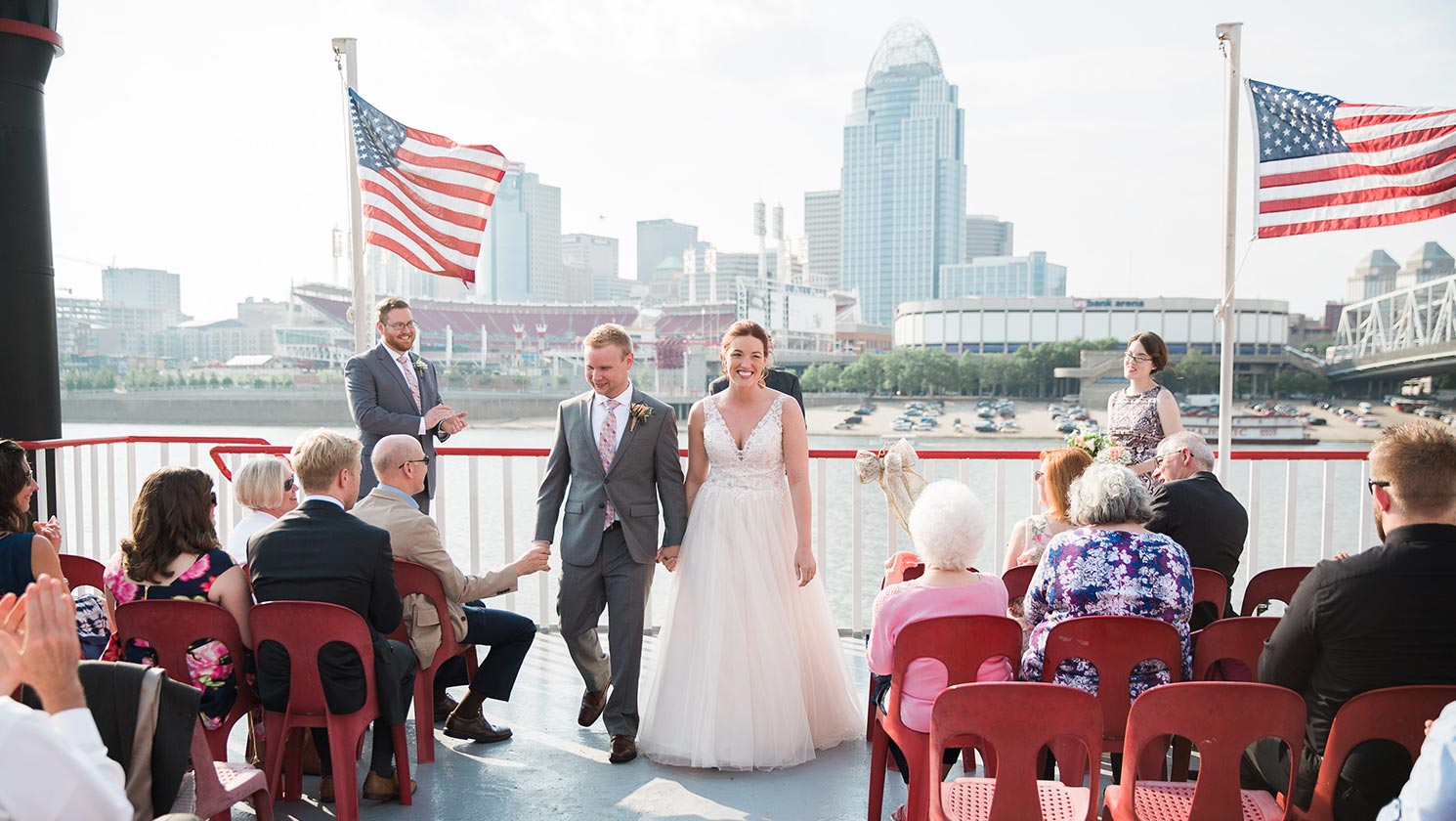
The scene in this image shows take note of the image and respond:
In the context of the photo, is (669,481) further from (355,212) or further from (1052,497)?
(355,212)

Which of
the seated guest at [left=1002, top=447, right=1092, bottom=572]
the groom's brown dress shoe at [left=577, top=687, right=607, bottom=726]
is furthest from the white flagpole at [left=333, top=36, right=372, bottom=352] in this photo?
the seated guest at [left=1002, top=447, right=1092, bottom=572]

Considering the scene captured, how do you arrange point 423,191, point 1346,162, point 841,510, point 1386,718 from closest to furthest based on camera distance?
point 1386,718
point 1346,162
point 423,191
point 841,510

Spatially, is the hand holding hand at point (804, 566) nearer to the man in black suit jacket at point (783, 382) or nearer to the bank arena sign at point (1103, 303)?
the man in black suit jacket at point (783, 382)

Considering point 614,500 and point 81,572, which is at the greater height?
point 614,500

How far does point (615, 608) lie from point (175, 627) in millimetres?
1431

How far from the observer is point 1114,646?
2334mm

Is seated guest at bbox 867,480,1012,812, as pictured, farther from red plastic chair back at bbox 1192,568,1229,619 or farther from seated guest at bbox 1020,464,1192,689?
red plastic chair back at bbox 1192,568,1229,619

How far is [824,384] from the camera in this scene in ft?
193

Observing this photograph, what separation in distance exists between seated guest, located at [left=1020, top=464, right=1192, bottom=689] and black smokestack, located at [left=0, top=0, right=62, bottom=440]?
5.44m

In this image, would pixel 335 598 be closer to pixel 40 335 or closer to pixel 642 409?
pixel 642 409

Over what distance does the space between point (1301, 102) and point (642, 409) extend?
12.9 ft

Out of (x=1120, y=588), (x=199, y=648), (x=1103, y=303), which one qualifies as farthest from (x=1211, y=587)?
(x=1103, y=303)

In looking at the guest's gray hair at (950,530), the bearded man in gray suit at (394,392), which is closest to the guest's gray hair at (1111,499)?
the guest's gray hair at (950,530)

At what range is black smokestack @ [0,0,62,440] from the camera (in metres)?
5.17
